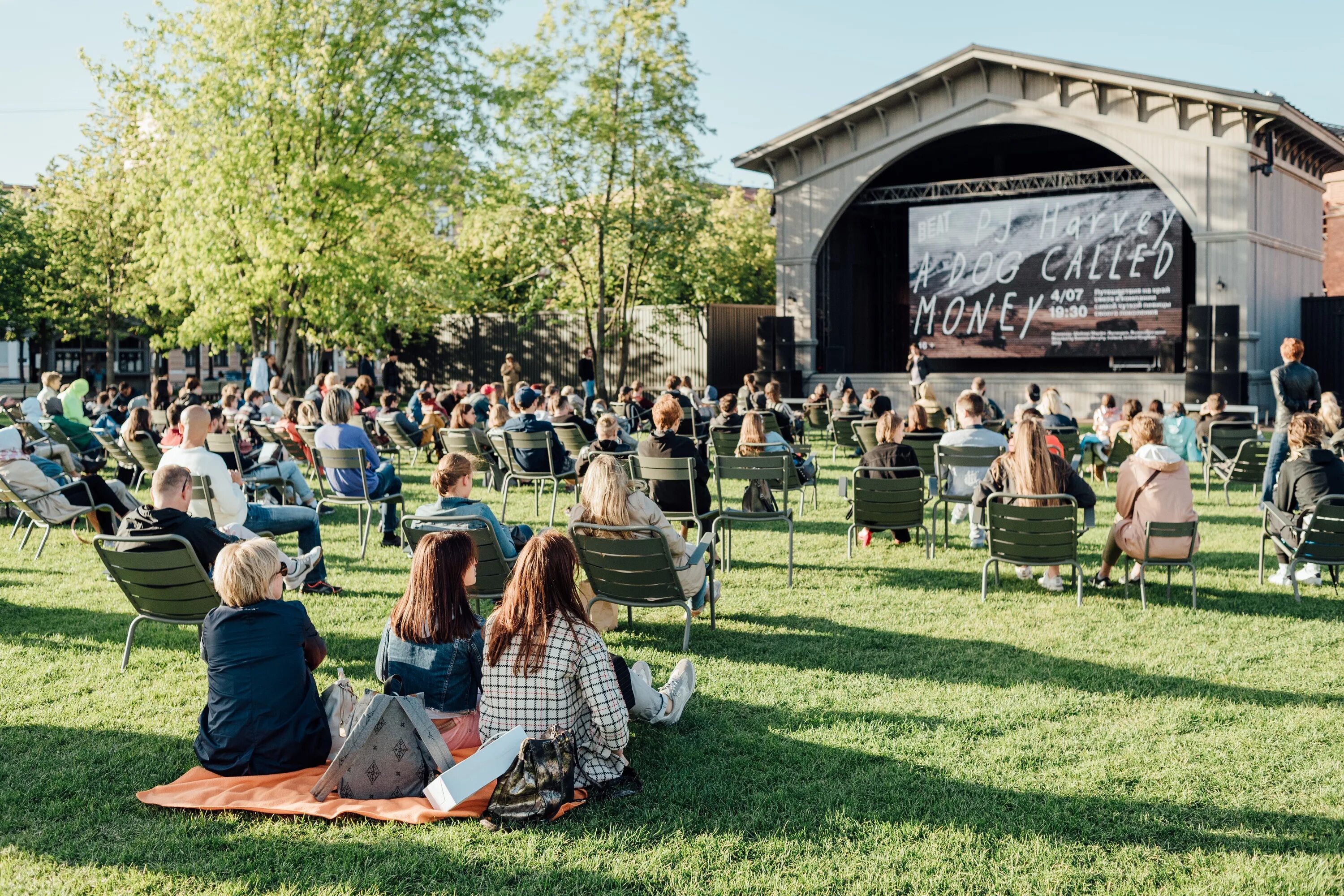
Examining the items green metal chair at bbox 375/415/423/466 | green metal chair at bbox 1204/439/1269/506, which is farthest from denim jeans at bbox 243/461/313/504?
green metal chair at bbox 1204/439/1269/506

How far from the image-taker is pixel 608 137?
24.7 m

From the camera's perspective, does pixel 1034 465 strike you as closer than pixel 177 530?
No

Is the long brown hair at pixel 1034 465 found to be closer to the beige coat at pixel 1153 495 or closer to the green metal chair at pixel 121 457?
the beige coat at pixel 1153 495

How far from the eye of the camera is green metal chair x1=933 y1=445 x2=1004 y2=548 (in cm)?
924

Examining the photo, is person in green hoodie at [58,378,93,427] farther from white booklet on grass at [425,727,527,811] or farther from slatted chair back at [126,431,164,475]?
white booklet on grass at [425,727,527,811]

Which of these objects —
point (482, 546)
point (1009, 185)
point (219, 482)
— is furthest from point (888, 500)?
point (1009, 185)

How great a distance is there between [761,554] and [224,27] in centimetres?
1651

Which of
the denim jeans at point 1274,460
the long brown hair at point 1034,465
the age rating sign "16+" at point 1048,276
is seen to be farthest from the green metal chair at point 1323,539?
the age rating sign "16+" at point 1048,276

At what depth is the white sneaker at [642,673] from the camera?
16.1 ft

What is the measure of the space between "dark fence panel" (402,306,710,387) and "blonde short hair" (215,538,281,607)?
74.2ft

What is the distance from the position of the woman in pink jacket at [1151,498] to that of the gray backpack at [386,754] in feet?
16.5

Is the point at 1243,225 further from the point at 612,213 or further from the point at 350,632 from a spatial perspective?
the point at 350,632

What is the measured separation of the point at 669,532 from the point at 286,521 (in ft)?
10.2

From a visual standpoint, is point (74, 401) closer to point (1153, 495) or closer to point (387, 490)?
point (387, 490)
